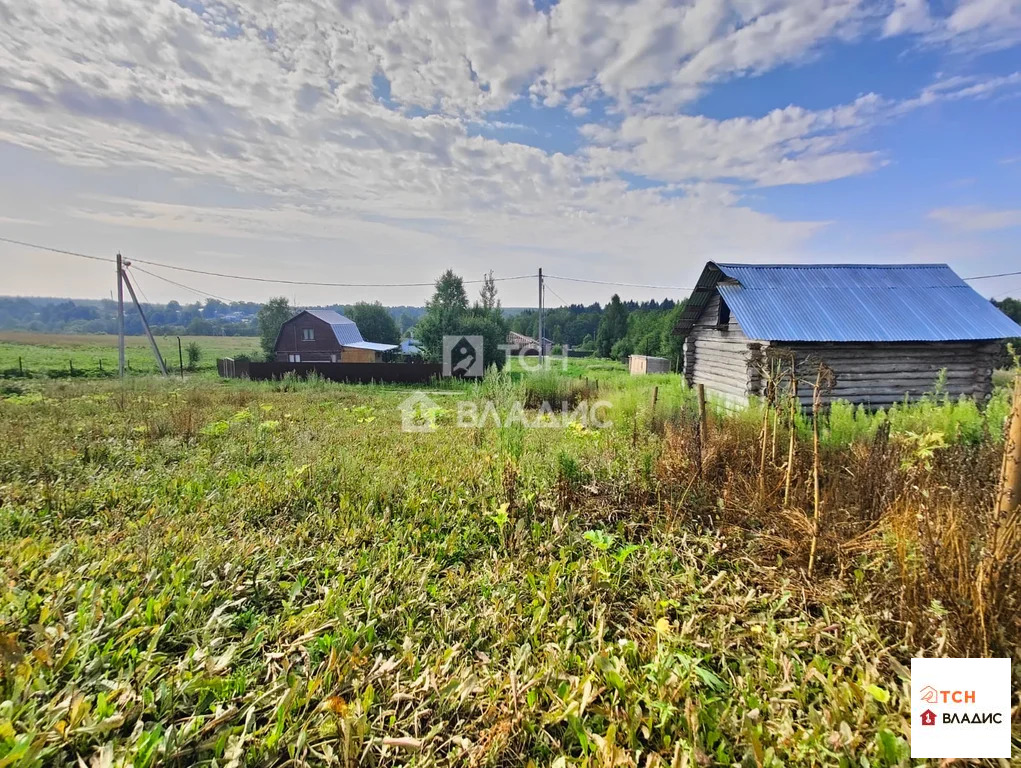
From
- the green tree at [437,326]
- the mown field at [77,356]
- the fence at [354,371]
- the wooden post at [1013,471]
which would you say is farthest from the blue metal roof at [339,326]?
the wooden post at [1013,471]

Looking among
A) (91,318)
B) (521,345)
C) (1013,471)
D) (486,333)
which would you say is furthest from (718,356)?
(91,318)

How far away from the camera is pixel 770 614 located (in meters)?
2.49

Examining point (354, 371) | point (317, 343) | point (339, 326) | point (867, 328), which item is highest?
point (339, 326)

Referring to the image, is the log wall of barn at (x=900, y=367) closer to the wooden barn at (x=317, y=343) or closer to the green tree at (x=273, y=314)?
the wooden barn at (x=317, y=343)

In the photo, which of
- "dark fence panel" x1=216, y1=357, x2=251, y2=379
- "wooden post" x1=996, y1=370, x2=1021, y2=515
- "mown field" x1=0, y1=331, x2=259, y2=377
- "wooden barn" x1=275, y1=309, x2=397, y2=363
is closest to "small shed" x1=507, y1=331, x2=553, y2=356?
"wooden barn" x1=275, y1=309, x2=397, y2=363

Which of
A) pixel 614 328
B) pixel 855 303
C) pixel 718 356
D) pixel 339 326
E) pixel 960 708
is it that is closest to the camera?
pixel 960 708

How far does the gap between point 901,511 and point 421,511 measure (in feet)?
11.6

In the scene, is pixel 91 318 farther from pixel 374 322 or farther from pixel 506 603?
pixel 506 603

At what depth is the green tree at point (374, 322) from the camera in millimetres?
38125

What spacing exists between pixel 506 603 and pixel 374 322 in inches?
1523

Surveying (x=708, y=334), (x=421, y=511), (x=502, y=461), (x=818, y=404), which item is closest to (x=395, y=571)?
(x=421, y=511)

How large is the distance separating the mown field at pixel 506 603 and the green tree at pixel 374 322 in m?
34.7

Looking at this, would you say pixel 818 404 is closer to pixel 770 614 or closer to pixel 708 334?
pixel 770 614

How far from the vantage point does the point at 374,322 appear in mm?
38500
